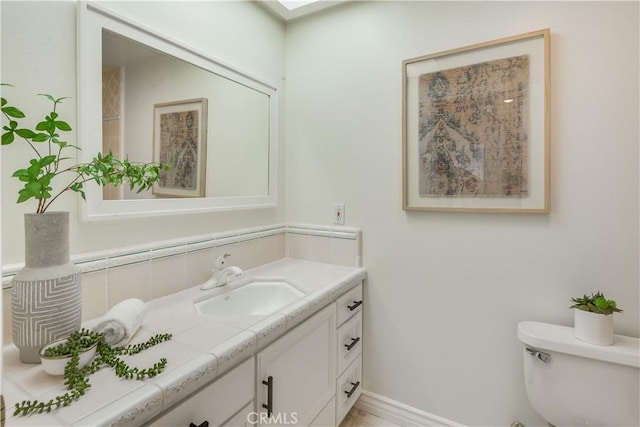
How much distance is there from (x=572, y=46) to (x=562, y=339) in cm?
114

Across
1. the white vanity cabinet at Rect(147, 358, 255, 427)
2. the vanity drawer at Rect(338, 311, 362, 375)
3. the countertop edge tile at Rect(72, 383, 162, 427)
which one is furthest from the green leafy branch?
the vanity drawer at Rect(338, 311, 362, 375)

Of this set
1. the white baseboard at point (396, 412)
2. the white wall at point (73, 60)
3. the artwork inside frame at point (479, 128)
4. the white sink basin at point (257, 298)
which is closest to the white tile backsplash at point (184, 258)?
the white wall at point (73, 60)

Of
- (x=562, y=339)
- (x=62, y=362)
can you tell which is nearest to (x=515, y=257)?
(x=562, y=339)

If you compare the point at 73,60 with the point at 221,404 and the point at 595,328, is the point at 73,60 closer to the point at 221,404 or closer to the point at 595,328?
the point at 221,404

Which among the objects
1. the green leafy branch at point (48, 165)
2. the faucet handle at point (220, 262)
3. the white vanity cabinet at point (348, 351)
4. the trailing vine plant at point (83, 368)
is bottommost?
the white vanity cabinet at point (348, 351)

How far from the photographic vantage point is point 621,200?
1306 millimetres

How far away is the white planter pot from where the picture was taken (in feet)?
4.07

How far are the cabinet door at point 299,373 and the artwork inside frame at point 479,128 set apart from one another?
76 cm

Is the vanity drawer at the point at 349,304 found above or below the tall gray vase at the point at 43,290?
below

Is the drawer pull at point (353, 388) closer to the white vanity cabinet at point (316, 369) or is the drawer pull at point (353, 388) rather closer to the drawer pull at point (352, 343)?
the white vanity cabinet at point (316, 369)

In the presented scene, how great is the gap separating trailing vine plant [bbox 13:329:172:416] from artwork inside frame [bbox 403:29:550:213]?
129 cm

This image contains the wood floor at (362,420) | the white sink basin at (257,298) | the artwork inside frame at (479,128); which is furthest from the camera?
the wood floor at (362,420)

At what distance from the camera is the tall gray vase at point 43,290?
0.90 meters

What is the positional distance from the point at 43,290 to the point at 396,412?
5.46 ft
